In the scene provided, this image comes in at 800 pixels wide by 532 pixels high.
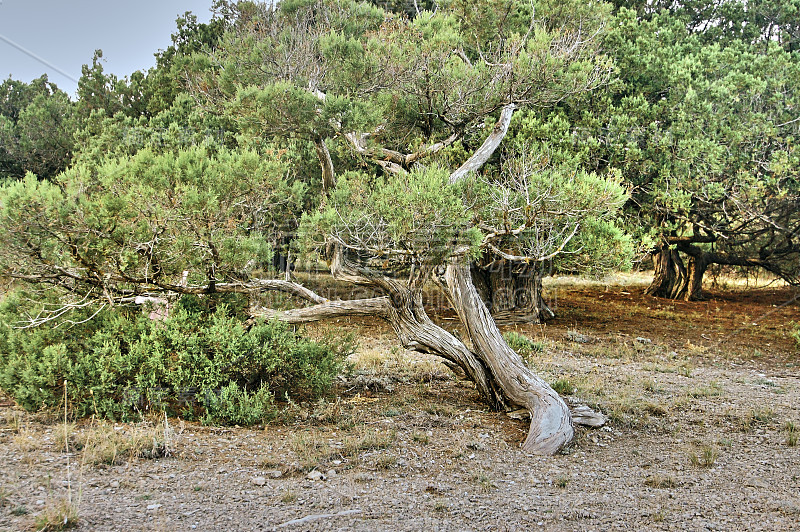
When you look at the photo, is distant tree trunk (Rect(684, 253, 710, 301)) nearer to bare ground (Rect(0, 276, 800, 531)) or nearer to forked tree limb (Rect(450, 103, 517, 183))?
bare ground (Rect(0, 276, 800, 531))

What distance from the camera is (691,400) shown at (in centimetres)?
675

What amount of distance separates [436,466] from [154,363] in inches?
97.8

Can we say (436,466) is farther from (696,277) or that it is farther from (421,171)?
(696,277)

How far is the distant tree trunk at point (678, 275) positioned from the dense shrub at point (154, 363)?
472 inches

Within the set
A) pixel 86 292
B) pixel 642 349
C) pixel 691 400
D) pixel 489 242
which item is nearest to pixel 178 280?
pixel 86 292

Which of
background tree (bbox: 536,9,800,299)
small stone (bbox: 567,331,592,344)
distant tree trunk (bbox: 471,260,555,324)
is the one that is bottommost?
small stone (bbox: 567,331,592,344)

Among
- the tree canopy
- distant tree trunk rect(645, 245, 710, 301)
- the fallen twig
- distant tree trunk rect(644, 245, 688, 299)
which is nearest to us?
the fallen twig

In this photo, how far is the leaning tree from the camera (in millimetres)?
4648

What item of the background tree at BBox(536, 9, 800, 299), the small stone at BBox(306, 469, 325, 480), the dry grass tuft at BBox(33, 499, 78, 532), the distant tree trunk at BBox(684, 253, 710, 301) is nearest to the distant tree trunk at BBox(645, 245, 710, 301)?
the distant tree trunk at BBox(684, 253, 710, 301)

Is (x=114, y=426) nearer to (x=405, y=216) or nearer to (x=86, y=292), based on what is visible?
(x=86, y=292)

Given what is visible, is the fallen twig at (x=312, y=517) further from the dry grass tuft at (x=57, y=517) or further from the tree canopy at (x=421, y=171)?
the tree canopy at (x=421, y=171)

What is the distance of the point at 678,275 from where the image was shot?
1539cm

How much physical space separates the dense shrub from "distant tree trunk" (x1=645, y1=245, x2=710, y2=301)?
12.0 metres

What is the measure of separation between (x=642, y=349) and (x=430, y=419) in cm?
534
